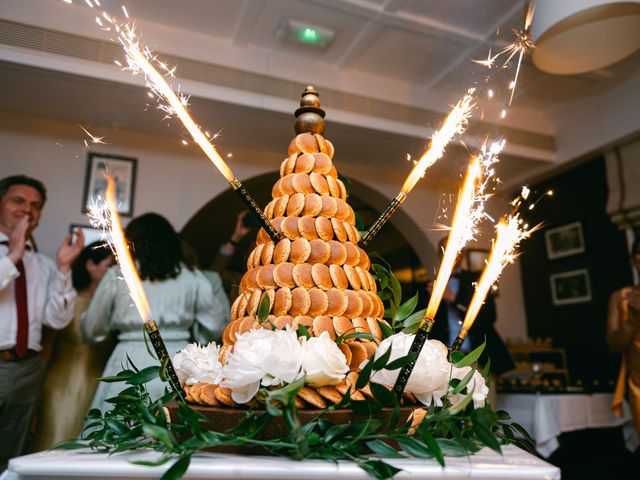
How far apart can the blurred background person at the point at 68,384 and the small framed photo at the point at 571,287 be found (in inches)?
138

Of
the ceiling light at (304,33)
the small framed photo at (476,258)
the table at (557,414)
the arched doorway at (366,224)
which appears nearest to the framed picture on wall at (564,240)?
the small framed photo at (476,258)

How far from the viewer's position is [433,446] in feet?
1.57

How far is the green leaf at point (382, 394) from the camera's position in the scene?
1.78ft

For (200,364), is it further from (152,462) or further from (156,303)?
(156,303)

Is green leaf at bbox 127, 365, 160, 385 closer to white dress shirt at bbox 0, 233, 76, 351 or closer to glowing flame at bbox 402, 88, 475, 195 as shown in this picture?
glowing flame at bbox 402, 88, 475, 195

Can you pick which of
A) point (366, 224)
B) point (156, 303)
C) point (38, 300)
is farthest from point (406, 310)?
point (366, 224)

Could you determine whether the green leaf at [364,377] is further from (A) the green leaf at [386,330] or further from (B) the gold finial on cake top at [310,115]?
(B) the gold finial on cake top at [310,115]

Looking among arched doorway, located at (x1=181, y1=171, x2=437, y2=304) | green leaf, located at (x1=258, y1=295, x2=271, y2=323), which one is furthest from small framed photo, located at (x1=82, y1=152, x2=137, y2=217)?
green leaf, located at (x1=258, y1=295, x2=271, y2=323)

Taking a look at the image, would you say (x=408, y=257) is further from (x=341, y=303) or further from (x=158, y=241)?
(x=341, y=303)

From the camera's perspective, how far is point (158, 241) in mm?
1759

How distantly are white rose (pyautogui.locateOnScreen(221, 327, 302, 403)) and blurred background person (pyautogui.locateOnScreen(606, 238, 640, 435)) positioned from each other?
2.67 m

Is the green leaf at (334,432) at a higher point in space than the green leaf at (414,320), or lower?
lower

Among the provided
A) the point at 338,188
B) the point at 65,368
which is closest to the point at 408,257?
the point at 65,368

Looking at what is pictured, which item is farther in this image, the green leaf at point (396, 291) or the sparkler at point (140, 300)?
the green leaf at point (396, 291)
